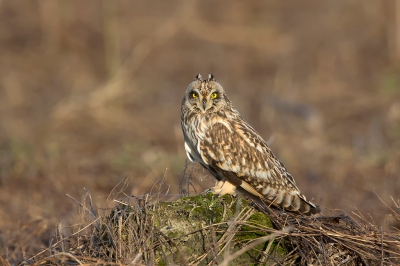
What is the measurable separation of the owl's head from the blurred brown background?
0.66 m

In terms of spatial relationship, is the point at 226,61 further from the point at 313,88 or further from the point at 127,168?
the point at 127,168

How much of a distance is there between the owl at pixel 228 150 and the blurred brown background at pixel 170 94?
0.30 meters

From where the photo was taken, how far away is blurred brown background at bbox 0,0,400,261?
33.6 ft

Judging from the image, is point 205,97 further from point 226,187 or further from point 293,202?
point 293,202

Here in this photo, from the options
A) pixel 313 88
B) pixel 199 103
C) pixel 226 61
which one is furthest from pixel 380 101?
pixel 199 103

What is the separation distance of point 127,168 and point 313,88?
7878 millimetres

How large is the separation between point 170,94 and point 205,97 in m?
11.2

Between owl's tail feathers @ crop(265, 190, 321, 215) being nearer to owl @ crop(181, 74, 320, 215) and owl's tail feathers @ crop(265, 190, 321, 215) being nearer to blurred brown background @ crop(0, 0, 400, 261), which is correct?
owl @ crop(181, 74, 320, 215)

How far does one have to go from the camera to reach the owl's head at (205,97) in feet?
20.0

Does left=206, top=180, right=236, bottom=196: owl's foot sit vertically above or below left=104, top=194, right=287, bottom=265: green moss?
below

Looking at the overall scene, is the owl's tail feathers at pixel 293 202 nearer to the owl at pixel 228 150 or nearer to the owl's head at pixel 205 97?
the owl at pixel 228 150

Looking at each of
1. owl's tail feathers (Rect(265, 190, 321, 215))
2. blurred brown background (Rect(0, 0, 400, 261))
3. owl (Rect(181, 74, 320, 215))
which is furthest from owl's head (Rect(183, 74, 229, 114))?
owl's tail feathers (Rect(265, 190, 321, 215))

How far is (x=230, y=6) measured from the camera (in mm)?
22547

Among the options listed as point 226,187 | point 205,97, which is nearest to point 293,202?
point 226,187
